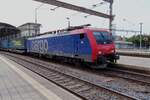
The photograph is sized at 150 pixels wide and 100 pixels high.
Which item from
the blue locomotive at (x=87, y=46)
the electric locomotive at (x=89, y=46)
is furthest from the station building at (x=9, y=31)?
the electric locomotive at (x=89, y=46)

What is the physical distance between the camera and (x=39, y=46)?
32562mm

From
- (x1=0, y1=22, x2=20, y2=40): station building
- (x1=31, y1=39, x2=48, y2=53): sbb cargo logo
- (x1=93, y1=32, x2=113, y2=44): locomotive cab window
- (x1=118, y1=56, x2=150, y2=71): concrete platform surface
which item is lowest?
(x1=118, y1=56, x2=150, y2=71): concrete platform surface

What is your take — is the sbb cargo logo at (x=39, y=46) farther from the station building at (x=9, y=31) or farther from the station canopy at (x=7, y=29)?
the station canopy at (x=7, y=29)

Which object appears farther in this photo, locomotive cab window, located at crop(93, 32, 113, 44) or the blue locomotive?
locomotive cab window, located at crop(93, 32, 113, 44)

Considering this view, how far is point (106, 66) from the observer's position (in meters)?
19.7

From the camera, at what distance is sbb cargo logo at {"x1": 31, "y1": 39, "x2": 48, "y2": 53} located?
29.7m

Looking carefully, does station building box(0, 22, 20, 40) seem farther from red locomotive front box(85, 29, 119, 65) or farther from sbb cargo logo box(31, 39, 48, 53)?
red locomotive front box(85, 29, 119, 65)

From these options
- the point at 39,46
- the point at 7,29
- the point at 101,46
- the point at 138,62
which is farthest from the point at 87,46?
the point at 7,29

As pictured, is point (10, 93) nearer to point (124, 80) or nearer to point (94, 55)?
point (124, 80)

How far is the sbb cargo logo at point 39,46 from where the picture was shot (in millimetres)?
29684

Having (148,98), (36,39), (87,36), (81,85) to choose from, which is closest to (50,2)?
(87,36)

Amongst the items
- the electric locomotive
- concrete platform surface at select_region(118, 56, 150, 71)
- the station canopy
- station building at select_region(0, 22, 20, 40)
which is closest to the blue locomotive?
the electric locomotive

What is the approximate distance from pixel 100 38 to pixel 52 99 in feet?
38.0

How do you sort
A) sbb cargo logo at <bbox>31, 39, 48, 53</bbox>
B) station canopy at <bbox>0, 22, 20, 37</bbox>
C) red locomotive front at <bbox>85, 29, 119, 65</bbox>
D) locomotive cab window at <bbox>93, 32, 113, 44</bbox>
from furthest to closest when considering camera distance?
station canopy at <bbox>0, 22, 20, 37</bbox> < sbb cargo logo at <bbox>31, 39, 48, 53</bbox> < locomotive cab window at <bbox>93, 32, 113, 44</bbox> < red locomotive front at <bbox>85, 29, 119, 65</bbox>
